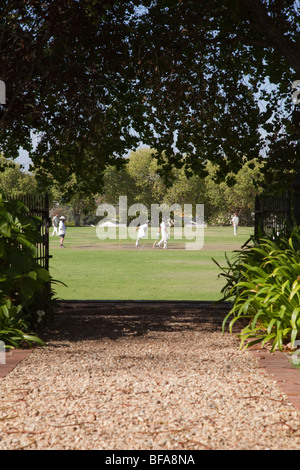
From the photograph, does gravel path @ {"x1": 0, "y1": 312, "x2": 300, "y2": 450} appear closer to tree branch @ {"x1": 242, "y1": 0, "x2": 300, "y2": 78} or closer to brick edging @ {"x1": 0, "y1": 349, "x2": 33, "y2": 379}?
brick edging @ {"x1": 0, "y1": 349, "x2": 33, "y2": 379}

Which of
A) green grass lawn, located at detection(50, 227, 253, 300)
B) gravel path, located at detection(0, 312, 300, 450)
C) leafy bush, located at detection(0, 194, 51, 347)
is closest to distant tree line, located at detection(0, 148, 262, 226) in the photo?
green grass lawn, located at detection(50, 227, 253, 300)

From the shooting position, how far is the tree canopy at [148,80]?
7.56m

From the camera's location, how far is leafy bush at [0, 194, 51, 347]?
5.85 meters

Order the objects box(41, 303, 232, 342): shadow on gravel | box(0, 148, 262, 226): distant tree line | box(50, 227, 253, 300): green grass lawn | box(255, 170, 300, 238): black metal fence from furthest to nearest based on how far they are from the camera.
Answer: box(0, 148, 262, 226): distant tree line → box(50, 227, 253, 300): green grass lawn → box(255, 170, 300, 238): black metal fence → box(41, 303, 232, 342): shadow on gravel

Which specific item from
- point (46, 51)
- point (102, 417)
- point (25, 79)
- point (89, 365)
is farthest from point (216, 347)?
point (46, 51)

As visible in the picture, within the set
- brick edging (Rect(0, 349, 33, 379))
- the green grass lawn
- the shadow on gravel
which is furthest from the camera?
the green grass lawn

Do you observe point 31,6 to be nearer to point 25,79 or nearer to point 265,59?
point 25,79

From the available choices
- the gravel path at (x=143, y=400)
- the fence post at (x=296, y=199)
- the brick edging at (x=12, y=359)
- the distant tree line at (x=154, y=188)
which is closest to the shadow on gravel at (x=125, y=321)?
the gravel path at (x=143, y=400)

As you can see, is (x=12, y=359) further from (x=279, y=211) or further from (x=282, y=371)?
(x=279, y=211)

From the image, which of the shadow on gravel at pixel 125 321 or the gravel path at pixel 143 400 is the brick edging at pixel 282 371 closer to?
the gravel path at pixel 143 400

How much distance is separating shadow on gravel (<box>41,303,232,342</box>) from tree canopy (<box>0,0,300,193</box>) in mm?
2529

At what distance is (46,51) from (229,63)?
328 centimetres

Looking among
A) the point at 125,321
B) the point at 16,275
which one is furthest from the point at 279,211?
the point at 16,275

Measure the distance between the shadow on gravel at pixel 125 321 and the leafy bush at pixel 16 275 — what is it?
582 mm
